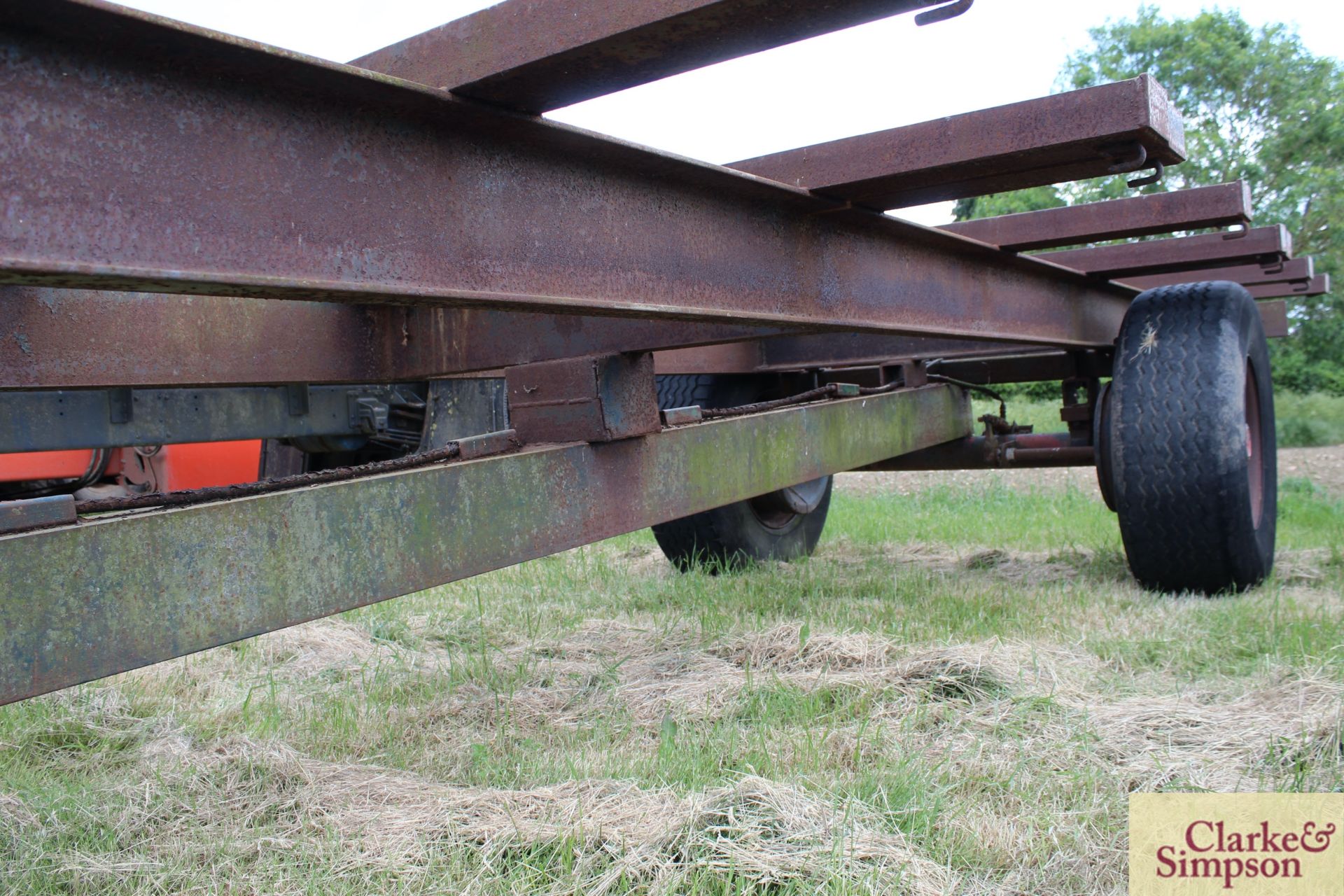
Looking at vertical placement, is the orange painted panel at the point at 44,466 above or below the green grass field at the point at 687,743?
above

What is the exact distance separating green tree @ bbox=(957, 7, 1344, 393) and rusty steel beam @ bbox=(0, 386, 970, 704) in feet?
71.0

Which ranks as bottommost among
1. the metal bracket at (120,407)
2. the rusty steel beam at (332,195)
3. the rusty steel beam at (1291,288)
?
the metal bracket at (120,407)

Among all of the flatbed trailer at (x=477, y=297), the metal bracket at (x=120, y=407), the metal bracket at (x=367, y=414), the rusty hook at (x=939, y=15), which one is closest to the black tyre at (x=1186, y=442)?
the flatbed trailer at (x=477, y=297)

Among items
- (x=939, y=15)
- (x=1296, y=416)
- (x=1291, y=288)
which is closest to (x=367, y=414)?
(x=939, y=15)

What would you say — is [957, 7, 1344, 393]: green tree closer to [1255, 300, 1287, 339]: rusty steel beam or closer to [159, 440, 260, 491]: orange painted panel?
[1255, 300, 1287, 339]: rusty steel beam

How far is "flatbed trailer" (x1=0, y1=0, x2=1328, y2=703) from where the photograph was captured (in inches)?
48.7

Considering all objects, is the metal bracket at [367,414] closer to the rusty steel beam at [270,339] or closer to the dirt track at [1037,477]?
the rusty steel beam at [270,339]

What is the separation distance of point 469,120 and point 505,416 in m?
2.82

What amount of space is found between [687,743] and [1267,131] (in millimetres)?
28104

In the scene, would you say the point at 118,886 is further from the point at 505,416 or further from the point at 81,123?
the point at 505,416

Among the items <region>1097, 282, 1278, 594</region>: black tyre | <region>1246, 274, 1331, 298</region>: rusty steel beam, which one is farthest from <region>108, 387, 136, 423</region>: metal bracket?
<region>1246, 274, 1331, 298</region>: rusty steel beam

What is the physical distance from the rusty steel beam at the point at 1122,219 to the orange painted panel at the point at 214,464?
12.9 ft

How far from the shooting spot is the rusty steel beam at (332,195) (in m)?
1.13

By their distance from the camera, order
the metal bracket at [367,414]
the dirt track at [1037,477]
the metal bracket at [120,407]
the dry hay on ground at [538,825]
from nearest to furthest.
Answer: the dry hay on ground at [538,825]
the metal bracket at [120,407]
the metal bracket at [367,414]
the dirt track at [1037,477]
